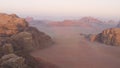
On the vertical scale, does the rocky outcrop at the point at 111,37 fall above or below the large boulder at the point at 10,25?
below

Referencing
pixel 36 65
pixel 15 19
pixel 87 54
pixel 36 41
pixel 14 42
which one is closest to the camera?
pixel 36 65

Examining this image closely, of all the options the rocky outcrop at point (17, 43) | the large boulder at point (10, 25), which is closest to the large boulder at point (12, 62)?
the rocky outcrop at point (17, 43)

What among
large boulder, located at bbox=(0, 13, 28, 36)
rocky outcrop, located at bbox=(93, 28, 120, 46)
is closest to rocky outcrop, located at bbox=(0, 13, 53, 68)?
large boulder, located at bbox=(0, 13, 28, 36)

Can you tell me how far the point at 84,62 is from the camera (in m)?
48.4

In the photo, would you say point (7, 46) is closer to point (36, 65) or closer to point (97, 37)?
point (36, 65)

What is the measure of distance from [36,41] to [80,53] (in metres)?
12.7

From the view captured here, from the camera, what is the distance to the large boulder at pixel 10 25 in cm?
6450

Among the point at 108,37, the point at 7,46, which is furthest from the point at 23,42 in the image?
the point at 108,37

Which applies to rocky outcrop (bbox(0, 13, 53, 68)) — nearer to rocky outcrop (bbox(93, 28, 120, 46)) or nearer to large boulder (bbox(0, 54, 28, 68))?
large boulder (bbox(0, 54, 28, 68))

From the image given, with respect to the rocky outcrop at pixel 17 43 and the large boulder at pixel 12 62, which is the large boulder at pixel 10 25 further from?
the large boulder at pixel 12 62

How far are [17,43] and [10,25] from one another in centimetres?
1360

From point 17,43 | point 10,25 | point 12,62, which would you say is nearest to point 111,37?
point 10,25

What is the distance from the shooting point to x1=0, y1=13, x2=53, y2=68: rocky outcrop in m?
36.2

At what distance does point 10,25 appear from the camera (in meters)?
66.9
